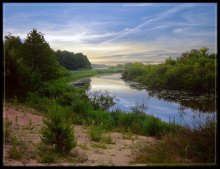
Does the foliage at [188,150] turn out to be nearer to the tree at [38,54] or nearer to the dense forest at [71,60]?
the tree at [38,54]


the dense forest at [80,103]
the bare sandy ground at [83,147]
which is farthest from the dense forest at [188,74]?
the bare sandy ground at [83,147]

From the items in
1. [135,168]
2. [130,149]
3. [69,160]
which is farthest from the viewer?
[130,149]

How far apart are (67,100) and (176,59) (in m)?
31.5

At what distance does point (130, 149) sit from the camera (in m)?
11.7

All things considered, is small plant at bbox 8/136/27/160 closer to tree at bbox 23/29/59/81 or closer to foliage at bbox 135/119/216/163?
foliage at bbox 135/119/216/163

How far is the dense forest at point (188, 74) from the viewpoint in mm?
38281

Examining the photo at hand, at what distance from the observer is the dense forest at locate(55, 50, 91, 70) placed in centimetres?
3858

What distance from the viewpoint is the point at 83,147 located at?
11.0 m

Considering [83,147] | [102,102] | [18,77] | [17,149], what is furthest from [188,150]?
[102,102]

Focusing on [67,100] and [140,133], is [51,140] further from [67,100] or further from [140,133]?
[67,100]

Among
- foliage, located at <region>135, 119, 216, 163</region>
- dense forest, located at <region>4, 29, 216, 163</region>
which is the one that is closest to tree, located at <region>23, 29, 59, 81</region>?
dense forest, located at <region>4, 29, 216, 163</region>

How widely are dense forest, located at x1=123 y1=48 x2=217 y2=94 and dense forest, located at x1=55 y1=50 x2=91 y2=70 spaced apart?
10359 millimetres

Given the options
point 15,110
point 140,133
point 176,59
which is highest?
point 176,59

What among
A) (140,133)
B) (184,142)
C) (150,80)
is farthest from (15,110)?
(150,80)
